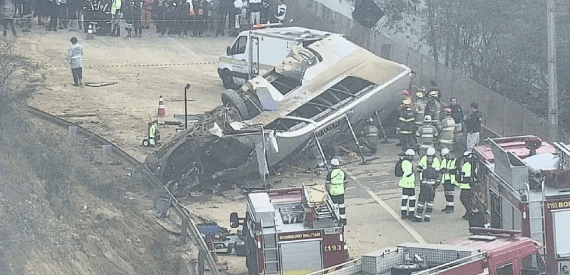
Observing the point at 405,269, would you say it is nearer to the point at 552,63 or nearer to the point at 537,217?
the point at 537,217

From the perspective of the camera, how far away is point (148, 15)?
35.2m

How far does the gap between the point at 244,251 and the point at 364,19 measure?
61.2ft

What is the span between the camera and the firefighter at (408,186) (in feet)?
64.0

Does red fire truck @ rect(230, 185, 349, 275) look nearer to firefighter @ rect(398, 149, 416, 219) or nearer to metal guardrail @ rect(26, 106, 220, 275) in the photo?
metal guardrail @ rect(26, 106, 220, 275)

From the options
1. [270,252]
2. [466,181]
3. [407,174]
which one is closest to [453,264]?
[270,252]

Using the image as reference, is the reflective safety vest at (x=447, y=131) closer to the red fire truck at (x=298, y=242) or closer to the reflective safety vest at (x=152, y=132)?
the reflective safety vest at (x=152, y=132)

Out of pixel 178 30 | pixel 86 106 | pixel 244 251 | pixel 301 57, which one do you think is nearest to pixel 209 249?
pixel 244 251

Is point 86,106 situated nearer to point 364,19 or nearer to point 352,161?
point 352,161

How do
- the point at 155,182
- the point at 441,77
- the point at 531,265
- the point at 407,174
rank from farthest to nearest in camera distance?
the point at 441,77 → the point at 155,182 → the point at 407,174 → the point at 531,265

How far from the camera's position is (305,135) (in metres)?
22.3

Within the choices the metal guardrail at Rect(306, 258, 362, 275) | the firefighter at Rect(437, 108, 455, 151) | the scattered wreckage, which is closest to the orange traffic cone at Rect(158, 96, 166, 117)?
the scattered wreckage

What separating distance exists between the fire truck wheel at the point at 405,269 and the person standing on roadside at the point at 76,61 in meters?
16.8

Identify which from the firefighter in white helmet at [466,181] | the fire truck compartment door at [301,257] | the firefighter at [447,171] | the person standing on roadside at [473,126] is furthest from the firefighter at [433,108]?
the fire truck compartment door at [301,257]

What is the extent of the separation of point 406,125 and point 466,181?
5.16m
